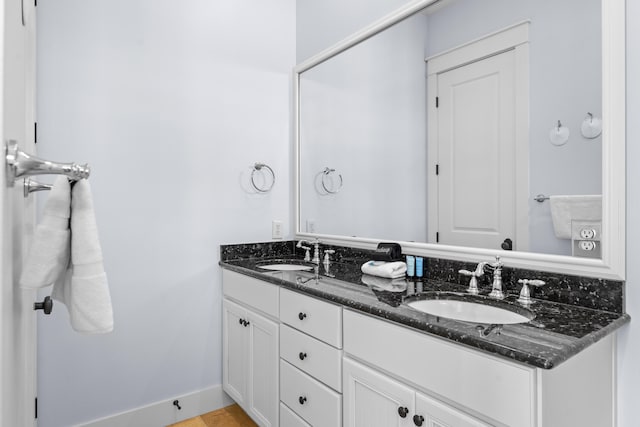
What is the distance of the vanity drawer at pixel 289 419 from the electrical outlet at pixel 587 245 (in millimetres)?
1206

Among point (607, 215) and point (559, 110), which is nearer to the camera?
point (607, 215)

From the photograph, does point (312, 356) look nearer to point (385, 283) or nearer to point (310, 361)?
point (310, 361)

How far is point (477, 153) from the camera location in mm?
1539

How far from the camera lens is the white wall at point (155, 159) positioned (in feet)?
5.99

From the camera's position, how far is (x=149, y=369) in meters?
2.05

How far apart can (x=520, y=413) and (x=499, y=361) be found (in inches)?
4.5

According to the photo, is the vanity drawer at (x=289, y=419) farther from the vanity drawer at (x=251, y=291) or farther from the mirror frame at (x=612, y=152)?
the mirror frame at (x=612, y=152)

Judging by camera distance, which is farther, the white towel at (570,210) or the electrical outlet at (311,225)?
the electrical outlet at (311,225)

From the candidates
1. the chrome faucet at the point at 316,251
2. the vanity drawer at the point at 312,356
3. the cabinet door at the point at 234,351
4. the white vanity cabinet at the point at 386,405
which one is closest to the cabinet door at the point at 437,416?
the white vanity cabinet at the point at 386,405

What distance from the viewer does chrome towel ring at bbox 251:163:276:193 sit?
2.40 meters

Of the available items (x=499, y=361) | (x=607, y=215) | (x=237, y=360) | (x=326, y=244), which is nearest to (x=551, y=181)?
(x=607, y=215)

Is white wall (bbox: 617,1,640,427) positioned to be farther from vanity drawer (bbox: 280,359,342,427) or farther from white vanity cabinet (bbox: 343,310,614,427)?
vanity drawer (bbox: 280,359,342,427)

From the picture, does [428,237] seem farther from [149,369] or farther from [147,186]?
[149,369]

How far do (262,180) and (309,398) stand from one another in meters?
1.36
